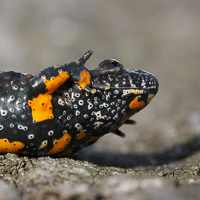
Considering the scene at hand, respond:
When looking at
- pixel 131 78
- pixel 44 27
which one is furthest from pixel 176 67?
pixel 131 78

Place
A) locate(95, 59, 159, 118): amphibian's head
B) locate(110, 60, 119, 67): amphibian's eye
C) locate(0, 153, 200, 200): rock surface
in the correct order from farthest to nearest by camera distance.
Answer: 1. locate(110, 60, 119, 67): amphibian's eye
2. locate(95, 59, 159, 118): amphibian's head
3. locate(0, 153, 200, 200): rock surface

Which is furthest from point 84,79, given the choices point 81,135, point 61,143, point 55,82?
point 61,143

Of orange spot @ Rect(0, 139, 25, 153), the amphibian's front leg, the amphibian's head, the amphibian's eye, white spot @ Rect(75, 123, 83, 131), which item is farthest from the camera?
the amphibian's eye

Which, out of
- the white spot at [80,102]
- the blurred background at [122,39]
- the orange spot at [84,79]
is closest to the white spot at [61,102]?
the white spot at [80,102]

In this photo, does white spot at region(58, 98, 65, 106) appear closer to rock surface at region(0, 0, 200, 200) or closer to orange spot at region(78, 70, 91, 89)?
orange spot at region(78, 70, 91, 89)

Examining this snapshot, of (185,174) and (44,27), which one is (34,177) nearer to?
(185,174)

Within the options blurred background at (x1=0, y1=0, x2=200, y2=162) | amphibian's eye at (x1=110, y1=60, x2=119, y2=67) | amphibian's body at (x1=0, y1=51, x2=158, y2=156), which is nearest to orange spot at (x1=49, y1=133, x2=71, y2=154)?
amphibian's body at (x1=0, y1=51, x2=158, y2=156)

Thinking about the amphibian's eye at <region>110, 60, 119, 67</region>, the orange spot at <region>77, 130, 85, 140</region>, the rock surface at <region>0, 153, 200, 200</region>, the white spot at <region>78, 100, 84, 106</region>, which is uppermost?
the amphibian's eye at <region>110, 60, 119, 67</region>
